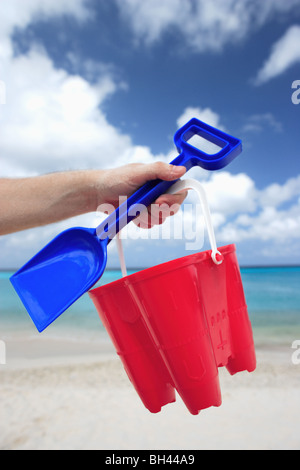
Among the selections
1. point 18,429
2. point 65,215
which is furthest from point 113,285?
point 18,429

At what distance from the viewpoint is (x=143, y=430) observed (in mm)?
2240

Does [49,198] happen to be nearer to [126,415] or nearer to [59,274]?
[59,274]

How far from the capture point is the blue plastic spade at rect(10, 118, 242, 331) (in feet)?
1.97

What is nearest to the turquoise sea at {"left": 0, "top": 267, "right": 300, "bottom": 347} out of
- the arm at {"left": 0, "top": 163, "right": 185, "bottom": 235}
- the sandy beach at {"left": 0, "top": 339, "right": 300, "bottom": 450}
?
the sandy beach at {"left": 0, "top": 339, "right": 300, "bottom": 450}

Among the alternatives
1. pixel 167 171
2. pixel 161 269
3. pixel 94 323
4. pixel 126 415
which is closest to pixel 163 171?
pixel 167 171

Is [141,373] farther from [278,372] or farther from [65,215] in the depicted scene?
[278,372]

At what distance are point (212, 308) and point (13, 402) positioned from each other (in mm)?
2577

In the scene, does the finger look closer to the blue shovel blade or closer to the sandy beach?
the blue shovel blade

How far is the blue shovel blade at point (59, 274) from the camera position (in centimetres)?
59

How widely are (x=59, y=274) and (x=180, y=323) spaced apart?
240 mm

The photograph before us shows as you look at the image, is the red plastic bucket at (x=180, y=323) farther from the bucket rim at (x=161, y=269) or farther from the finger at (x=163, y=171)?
the finger at (x=163, y=171)

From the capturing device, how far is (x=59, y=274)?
2.14ft

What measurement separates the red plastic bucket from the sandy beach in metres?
1.71

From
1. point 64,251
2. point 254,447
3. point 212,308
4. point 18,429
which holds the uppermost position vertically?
point 64,251
